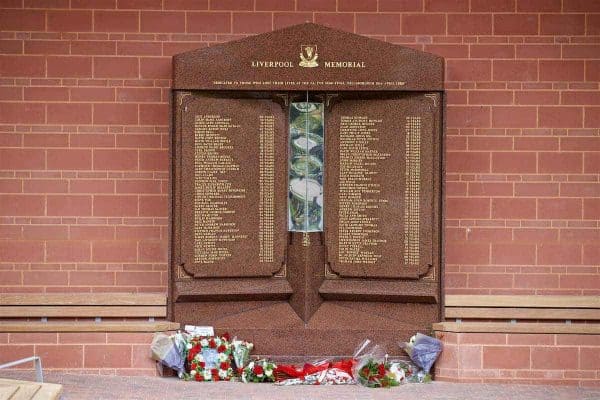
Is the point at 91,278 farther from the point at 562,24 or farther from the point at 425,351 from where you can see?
the point at 562,24

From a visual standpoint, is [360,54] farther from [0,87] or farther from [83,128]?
[0,87]

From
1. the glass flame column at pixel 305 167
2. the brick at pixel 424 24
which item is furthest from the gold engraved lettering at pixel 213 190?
the brick at pixel 424 24

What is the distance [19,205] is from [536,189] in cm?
433

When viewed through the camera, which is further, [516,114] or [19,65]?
[516,114]

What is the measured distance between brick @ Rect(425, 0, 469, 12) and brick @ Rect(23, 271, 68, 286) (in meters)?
3.80

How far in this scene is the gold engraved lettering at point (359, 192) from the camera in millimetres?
7863

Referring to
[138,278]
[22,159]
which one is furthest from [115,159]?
[138,278]

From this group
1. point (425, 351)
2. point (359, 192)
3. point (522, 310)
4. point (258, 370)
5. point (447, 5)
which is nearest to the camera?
point (258, 370)

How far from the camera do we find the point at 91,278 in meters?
7.90

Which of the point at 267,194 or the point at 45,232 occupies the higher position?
the point at 267,194

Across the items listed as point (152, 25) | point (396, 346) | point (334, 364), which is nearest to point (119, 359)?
point (334, 364)

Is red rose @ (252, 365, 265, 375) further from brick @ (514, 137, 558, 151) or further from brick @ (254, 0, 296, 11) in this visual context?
brick @ (254, 0, 296, 11)

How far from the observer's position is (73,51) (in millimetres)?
7883

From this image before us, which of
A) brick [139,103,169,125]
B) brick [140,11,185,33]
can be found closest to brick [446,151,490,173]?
brick [139,103,169,125]
